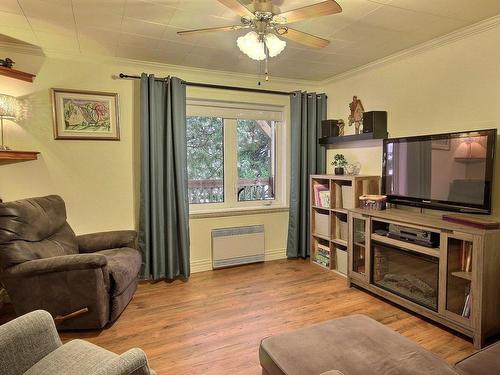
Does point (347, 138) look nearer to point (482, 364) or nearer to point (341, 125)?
point (341, 125)

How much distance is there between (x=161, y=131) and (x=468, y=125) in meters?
2.88

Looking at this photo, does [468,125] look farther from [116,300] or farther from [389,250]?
[116,300]

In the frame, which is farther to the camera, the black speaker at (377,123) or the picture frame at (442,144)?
the black speaker at (377,123)

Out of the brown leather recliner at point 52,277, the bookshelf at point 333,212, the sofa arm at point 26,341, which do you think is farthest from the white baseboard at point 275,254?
the sofa arm at point 26,341

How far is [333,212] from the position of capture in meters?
3.75

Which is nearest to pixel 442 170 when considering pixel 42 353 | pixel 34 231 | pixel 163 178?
pixel 163 178

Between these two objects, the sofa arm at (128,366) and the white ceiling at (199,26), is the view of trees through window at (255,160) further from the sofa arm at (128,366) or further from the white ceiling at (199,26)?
Result: the sofa arm at (128,366)

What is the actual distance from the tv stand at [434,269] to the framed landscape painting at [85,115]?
2693mm

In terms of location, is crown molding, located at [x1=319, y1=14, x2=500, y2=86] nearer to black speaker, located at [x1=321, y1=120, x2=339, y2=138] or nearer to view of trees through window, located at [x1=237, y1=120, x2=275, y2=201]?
black speaker, located at [x1=321, y1=120, x2=339, y2=138]

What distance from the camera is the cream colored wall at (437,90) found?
2.48m

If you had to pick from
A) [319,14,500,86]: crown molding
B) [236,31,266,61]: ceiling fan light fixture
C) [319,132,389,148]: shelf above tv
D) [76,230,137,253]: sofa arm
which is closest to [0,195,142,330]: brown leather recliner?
[76,230,137,253]: sofa arm

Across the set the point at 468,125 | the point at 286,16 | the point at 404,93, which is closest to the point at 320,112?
the point at 404,93

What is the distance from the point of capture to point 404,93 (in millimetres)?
3191

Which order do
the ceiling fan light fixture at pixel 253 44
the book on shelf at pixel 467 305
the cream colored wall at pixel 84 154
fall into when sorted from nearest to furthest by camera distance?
the ceiling fan light fixture at pixel 253 44 → the book on shelf at pixel 467 305 → the cream colored wall at pixel 84 154
